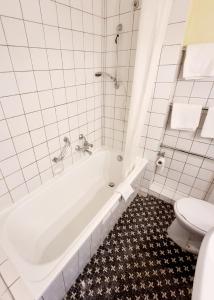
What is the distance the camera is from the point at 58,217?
159 cm

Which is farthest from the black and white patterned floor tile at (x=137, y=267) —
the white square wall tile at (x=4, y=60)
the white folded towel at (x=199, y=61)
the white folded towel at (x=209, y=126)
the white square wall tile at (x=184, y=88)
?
the white square wall tile at (x=4, y=60)

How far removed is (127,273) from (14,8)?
196 centimetres

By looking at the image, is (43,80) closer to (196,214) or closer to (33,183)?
(33,183)

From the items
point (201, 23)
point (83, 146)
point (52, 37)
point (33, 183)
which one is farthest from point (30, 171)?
point (201, 23)

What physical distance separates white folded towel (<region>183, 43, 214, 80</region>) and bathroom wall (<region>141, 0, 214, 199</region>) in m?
0.08

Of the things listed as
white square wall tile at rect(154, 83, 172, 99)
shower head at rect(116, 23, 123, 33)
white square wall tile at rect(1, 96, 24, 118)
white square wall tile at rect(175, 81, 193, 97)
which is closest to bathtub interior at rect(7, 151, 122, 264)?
white square wall tile at rect(1, 96, 24, 118)

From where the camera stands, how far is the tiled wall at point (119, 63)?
1454 mm

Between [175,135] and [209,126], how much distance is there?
1.12ft

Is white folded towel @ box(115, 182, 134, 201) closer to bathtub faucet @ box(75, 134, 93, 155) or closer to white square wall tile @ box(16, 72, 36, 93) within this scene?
bathtub faucet @ box(75, 134, 93, 155)

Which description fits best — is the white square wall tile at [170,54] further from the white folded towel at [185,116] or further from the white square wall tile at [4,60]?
the white square wall tile at [4,60]

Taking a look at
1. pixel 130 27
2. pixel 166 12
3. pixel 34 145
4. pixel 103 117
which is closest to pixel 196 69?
pixel 166 12

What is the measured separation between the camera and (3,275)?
82 centimetres

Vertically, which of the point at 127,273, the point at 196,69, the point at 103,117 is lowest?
the point at 127,273

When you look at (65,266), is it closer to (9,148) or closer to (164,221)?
(9,148)
